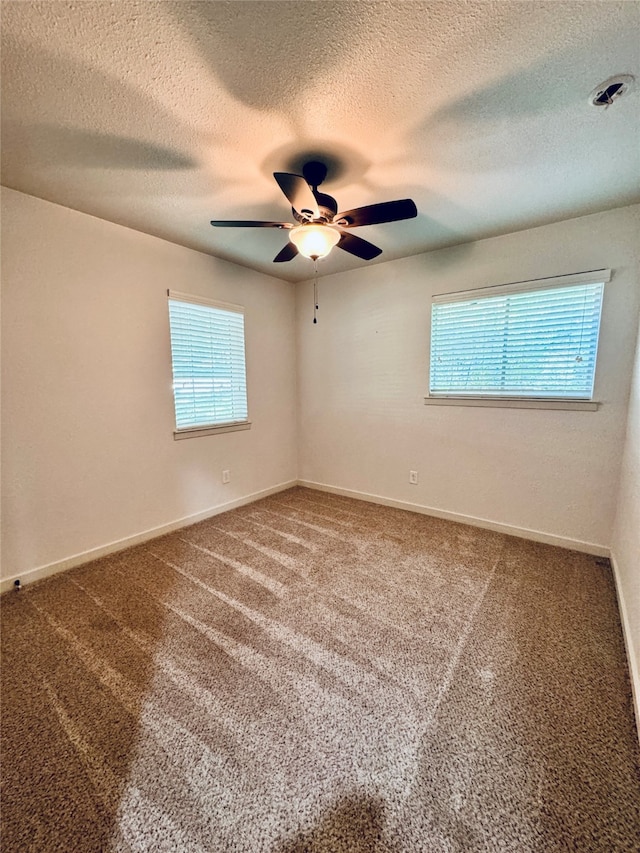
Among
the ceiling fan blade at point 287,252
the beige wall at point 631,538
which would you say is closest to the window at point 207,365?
the ceiling fan blade at point 287,252

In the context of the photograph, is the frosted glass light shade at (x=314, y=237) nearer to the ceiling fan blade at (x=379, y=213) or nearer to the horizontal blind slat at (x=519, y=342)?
the ceiling fan blade at (x=379, y=213)

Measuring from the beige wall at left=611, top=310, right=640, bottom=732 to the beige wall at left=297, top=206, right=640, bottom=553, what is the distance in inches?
7.2

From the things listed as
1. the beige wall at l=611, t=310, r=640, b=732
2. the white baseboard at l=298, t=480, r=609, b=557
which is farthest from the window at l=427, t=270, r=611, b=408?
the white baseboard at l=298, t=480, r=609, b=557

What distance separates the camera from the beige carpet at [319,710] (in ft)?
3.19

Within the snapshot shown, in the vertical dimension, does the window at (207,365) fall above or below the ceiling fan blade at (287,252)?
below

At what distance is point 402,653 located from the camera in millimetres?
1590

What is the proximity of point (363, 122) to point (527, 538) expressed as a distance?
295cm

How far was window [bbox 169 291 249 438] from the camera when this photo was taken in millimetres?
2818

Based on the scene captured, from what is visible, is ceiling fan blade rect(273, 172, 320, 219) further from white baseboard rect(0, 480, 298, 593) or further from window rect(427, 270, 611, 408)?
white baseboard rect(0, 480, 298, 593)

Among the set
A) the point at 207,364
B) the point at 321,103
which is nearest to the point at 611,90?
the point at 321,103

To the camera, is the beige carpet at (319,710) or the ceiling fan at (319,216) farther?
the ceiling fan at (319,216)

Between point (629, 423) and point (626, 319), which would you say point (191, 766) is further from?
point (626, 319)

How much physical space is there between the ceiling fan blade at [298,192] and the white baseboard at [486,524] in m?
2.62

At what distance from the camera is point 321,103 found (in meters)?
1.35
